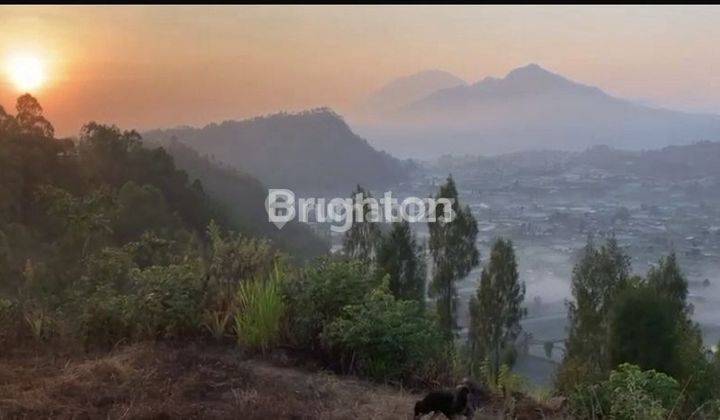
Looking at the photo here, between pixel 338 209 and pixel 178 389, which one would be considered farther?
pixel 338 209

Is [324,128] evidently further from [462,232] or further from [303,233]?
[462,232]

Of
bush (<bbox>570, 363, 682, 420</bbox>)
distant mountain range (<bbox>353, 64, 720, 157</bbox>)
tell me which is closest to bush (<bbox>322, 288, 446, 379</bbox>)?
bush (<bbox>570, 363, 682, 420</bbox>)

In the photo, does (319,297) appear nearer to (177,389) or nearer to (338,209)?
(177,389)

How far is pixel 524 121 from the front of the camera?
1630cm

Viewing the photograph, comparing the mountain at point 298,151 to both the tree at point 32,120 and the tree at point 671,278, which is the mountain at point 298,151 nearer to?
the tree at point 32,120

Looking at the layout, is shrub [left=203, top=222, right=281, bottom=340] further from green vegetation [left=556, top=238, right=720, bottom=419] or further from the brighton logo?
the brighton logo

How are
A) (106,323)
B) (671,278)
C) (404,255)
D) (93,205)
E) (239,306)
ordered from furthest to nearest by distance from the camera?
(671,278), (404,255), (93,205), (239,306), (106,323)

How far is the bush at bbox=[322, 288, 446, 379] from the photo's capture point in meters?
3.51

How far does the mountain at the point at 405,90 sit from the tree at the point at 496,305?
10111 mm

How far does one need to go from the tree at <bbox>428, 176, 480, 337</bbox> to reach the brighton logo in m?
3.61

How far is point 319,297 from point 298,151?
52.8 ft

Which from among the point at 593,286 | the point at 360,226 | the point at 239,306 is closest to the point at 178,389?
the point at 239,306

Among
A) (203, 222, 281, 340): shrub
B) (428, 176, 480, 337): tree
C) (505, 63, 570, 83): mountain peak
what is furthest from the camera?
(428, 176, 480, 337): tree

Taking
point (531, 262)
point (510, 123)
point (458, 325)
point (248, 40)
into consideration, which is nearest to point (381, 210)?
point (510, 123)
